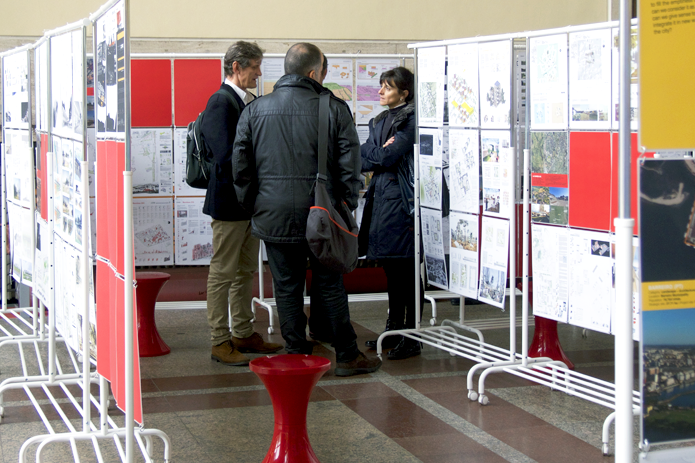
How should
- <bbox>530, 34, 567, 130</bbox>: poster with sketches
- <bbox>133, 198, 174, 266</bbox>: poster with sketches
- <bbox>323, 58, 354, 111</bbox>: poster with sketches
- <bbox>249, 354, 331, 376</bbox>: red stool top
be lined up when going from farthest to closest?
<bbox>323, 58, 354, 111</bbox>: poster with sketches < <bbox>133, 198, 174, 266</bbox>: poster with sketches < <bbox>530, 34, 567, 130</bbox>: poster with sketches < <bbox>249, 354, 331, 376</bbox>: red stool top

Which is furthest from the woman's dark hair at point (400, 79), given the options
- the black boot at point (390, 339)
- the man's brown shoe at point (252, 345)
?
the man's brown shoe at point (252, 345)

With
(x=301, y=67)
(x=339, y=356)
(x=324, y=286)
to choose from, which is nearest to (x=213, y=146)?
(x=301, y=67)

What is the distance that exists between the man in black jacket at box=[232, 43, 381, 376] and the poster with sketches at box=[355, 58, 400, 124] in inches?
84.9

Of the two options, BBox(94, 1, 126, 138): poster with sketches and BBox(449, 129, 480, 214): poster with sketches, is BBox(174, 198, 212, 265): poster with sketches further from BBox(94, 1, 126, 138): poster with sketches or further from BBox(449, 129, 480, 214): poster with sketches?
BBox(94, 1, 126, 138): poster with sketches

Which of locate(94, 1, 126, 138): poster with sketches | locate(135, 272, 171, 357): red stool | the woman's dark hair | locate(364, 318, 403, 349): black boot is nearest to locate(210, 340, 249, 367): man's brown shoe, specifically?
locate(135, 272, 171, 357): red stool

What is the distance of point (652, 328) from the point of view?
1.70 m

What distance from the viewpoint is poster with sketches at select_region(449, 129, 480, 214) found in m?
4.21

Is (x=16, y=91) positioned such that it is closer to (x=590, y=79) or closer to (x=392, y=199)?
(x=392, y=199)

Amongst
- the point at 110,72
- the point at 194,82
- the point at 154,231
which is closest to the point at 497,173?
the point at 110,72

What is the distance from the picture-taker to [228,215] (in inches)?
179

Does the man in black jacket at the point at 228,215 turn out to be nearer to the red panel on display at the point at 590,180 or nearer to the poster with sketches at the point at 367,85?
the poster with sketches at the point at 367,85

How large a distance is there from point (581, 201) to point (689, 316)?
2017mm

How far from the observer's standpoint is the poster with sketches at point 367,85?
20.9ft

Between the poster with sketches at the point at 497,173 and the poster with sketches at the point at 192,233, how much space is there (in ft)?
9.11
